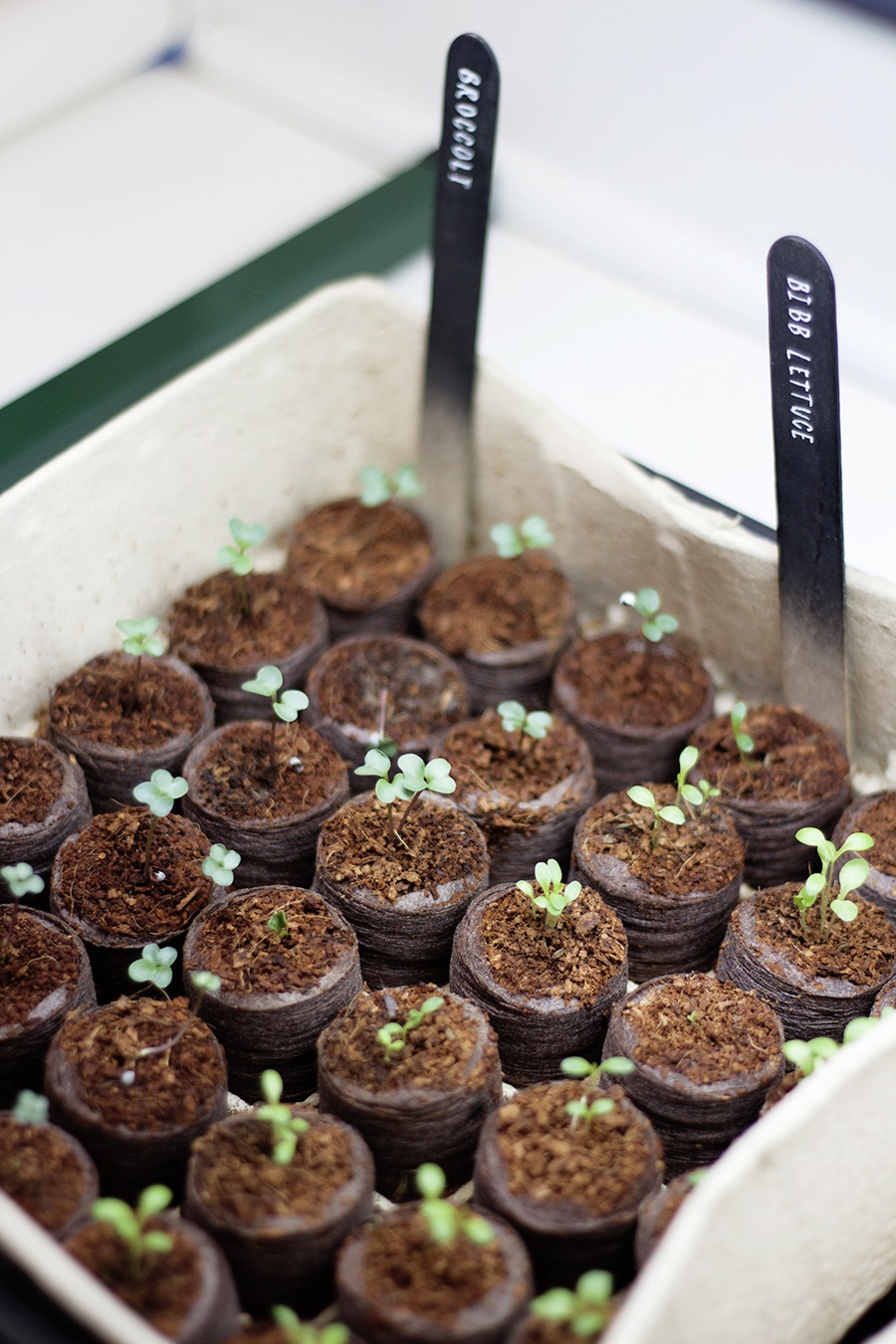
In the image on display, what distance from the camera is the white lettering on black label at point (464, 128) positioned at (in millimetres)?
1852

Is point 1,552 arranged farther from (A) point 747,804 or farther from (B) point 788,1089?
(B) point 788,1089

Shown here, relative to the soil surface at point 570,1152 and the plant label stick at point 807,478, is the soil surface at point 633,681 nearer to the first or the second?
the plant label stick at point 807,478

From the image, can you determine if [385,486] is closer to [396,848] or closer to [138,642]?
[138,642]

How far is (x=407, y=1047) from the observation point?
150 centimetres

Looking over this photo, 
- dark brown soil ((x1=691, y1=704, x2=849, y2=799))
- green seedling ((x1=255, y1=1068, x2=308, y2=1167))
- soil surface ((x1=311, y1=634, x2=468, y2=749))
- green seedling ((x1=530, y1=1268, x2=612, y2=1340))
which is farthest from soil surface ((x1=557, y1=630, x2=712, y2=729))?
green seedling ((x1=530, y1=1268, x2=612, y2=1340))

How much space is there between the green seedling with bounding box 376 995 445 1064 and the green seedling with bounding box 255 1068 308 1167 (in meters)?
0.11

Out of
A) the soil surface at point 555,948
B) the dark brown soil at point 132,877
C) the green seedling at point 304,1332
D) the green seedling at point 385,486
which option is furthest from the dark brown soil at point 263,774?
the green seedling at point 304,1332

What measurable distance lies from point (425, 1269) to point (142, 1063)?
37 centimetres

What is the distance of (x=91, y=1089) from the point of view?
144 cm

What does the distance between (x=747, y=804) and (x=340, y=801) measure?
51cm

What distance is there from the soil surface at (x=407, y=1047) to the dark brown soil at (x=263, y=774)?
32 cm

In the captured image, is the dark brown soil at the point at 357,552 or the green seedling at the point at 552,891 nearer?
the green seedling at the point at 552,891

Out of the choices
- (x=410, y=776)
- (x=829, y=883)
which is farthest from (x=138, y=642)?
(x=829, y=883)

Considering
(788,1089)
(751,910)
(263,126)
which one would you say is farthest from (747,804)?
(263,126)
